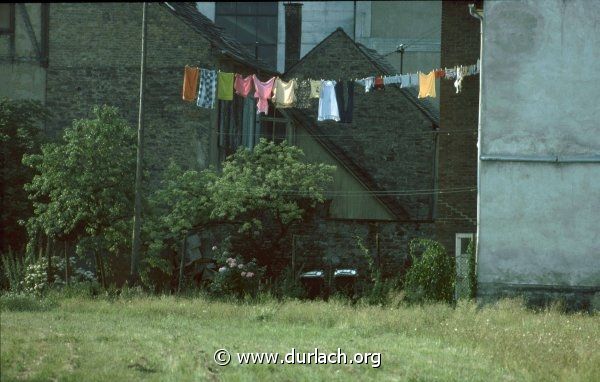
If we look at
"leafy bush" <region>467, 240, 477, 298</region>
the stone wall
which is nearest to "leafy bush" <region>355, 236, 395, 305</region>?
"leafy bush" <region>467, 240, 477, 298</region>

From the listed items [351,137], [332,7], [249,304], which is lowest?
[249,304]

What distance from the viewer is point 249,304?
23.5 meters

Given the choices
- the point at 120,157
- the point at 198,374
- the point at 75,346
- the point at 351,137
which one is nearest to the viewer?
the point at 198,374

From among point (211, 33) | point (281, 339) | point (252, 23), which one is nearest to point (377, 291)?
point (281, 339)

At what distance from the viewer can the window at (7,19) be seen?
33406 mm

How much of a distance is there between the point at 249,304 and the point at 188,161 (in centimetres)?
1051

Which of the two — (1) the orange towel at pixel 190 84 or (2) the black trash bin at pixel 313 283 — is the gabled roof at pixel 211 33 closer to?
(1) the orange towel at pixel 190 84

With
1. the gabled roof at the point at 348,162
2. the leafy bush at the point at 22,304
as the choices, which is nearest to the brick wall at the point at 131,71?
the gabled roof at the point at 348,162

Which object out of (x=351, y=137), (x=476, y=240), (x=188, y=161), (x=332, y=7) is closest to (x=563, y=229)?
(x=476, y=240)

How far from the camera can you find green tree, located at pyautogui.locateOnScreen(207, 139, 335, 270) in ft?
98.4

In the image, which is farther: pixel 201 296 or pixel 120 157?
pixel 120 157

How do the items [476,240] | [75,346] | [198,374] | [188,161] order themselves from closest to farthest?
[198,374] → [75,346] → [476,240] → [188,161]

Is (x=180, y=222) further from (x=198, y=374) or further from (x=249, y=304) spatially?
(x=198, y=374)

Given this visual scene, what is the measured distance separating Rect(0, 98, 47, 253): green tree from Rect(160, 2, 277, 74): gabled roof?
584 centimetres
